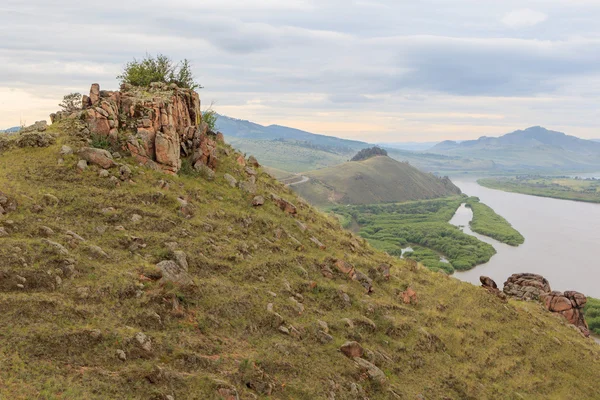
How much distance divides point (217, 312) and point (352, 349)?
295 inches

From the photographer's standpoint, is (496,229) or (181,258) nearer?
(181,258)

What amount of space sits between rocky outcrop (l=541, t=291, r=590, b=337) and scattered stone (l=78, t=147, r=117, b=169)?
47907 millimetres

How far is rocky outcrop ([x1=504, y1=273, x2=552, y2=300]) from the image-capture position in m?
50.1

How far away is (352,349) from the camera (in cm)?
2233

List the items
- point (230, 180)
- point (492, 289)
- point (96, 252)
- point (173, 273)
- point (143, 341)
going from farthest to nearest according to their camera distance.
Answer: point (492, 289) < point (230, 180) < point (173, 273) < point (96, 252) < point (143, 341)

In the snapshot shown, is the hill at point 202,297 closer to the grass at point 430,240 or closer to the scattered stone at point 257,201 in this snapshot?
the scattered stone at point 257,201

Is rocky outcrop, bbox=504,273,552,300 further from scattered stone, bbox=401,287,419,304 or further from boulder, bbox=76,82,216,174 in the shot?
boulder, bbox=76,82,216,174

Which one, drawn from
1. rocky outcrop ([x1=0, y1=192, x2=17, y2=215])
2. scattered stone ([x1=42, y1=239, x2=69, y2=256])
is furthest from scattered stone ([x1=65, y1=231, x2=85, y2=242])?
rocky outcrop ([x1=0, y1=192, x2=17, y2=215])

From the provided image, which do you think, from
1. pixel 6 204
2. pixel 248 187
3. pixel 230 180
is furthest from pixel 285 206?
pixel 6 204

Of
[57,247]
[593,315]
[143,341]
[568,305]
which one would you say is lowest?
[593,315]

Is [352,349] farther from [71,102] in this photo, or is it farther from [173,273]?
[71,102]

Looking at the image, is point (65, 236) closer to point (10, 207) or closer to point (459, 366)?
point (10, 207)

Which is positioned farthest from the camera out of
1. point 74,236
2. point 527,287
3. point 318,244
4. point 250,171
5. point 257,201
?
point 527,287

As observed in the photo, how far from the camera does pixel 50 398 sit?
13.0m
